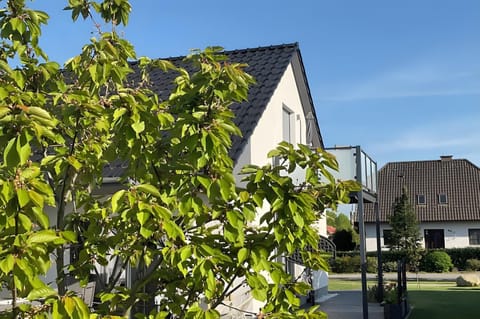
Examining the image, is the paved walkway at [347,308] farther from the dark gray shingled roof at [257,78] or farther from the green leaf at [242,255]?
the green leaf at [242,255]

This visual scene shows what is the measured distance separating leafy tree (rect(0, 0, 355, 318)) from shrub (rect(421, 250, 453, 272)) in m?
38.3

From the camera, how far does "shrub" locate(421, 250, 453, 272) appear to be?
1528 inches

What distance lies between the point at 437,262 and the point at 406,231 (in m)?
3.03

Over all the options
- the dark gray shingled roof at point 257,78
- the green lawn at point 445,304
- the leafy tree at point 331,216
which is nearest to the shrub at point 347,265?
the leafy tree at point 331,216

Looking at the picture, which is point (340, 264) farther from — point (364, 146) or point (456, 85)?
point (364, 146)

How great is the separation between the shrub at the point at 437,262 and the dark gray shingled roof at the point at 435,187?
248 inches

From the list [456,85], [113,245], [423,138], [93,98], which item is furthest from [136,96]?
[423,138]

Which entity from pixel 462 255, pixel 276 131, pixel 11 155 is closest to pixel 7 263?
pixel 11 155

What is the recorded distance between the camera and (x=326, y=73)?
55.1 ft

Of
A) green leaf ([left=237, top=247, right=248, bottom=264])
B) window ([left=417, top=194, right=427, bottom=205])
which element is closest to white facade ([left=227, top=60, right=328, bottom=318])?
green leaf ([left=237, top=247, right=248, bottom=264])

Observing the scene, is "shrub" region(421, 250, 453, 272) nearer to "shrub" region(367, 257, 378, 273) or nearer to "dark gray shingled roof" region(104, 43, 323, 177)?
"shrub" region(367, 257, 378, 273)

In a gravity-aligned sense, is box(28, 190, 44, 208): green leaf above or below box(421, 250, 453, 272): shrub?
below

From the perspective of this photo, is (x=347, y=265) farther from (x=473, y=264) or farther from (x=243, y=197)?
(x=243, y=197)

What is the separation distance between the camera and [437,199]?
47.5 meters
